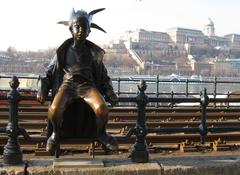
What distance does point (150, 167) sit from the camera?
5.10 meters

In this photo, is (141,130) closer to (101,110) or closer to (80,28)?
(101,110)

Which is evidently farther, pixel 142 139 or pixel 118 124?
pixel 118 124

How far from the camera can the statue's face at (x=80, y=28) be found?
15.8 ft

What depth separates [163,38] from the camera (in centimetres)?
17300

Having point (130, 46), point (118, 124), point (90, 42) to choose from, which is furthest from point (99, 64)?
point (130, 46)

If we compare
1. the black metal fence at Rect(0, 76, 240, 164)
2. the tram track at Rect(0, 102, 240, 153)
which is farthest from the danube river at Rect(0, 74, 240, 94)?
the black metal fence at Rect(0, 76, 240, 164)

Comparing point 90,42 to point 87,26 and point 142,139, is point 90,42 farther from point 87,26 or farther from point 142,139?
point 142,139

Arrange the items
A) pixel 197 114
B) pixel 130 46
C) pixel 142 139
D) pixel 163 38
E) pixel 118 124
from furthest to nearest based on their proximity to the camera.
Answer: pixel 163 38, pixel 130 46, pixel 197 114, pixel 118 124, pixel 142 139

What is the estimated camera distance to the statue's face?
4820 millimetres

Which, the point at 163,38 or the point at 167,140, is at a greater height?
the point at 163,38

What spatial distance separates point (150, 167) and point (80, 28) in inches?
72.1

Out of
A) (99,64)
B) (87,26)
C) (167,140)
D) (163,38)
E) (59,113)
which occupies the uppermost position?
(163,38)

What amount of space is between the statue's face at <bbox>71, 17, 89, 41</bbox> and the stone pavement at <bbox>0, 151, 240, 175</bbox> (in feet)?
5.00

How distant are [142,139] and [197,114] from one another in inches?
221
